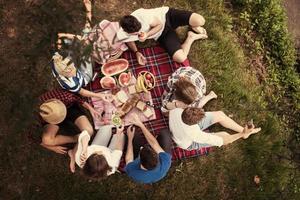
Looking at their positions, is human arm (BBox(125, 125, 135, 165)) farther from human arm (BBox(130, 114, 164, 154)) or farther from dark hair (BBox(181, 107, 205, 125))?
dark hair (BBox(181, 107, 205, 125))

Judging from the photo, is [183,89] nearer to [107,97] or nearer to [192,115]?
[192,115]

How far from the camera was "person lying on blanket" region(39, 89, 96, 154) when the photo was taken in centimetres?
474

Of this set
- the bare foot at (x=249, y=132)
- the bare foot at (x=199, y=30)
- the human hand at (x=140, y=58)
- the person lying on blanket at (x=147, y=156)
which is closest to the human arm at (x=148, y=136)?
the person lying on blanket at (x=147, y=156)

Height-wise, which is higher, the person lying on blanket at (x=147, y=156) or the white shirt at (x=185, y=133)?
the white shirt at (x=185, y=133)

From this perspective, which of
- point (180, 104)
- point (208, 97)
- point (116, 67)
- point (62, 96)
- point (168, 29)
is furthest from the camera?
point (208, 97)

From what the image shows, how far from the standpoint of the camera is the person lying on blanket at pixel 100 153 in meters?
4.47

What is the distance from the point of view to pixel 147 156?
14.8 ft

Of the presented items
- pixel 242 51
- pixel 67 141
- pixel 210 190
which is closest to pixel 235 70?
pixel 242 51

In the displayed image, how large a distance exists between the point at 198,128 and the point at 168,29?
4.92 feet

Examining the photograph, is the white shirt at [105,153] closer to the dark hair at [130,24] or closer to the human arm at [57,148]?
the human arm at [57,148]

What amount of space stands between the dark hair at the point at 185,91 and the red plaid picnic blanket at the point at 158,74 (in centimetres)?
72

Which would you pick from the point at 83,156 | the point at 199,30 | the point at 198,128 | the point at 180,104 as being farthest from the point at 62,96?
the point at 199,30

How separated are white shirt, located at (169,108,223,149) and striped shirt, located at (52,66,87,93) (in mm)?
1123

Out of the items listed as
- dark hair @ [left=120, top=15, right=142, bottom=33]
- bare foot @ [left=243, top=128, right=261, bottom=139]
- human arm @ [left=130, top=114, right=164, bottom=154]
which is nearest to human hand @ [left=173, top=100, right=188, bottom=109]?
human arm @ [left=130, top=114, right=164, bottom=154]
